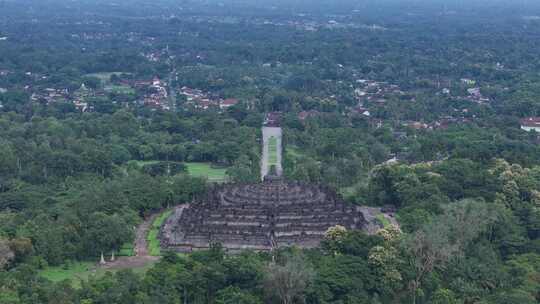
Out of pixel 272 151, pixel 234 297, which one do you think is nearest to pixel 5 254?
pixel 234 297

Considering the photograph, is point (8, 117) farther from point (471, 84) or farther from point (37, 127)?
point (471, 84)

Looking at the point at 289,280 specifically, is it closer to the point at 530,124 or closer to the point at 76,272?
the point at 76,272

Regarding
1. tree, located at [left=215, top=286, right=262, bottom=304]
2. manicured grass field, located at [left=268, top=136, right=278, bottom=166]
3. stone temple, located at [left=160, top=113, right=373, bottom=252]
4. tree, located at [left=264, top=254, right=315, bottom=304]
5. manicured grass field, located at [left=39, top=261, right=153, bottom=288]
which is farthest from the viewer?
manicured grass field, located at [left=268, top=136, right=278, bottom=166]

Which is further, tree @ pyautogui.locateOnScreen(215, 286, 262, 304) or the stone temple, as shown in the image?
the stone temple

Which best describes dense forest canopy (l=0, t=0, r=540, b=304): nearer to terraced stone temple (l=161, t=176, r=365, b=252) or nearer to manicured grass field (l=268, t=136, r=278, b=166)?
manicured grass field (l=268, t=136, r=278, b=166)

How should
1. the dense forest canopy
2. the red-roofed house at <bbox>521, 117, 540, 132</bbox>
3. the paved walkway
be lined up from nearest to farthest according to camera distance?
1. the dense forest canopy
2. the paved walkway
3. the red-roofed house at <bbox>521, 117, 540, 132</bbox>

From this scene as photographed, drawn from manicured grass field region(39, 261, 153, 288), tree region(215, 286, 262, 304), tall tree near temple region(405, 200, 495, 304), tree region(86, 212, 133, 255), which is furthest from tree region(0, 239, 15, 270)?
tall tree near temple region(405, 200, 495, 304)

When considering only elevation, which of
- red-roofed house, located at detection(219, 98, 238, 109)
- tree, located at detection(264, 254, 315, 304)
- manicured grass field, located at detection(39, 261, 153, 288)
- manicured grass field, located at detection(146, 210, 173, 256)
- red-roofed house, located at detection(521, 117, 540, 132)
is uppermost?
tree, located at detection(264, 254, 315, 304)
